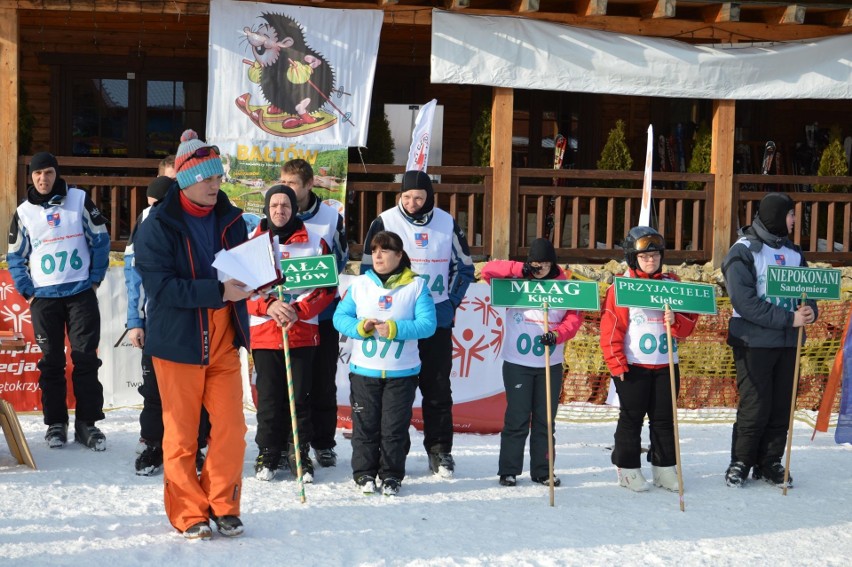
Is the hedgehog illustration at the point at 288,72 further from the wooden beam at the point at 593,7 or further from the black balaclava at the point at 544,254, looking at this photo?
Answer: the black balaclava at the point at 544,254

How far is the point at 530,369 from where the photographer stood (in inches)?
244

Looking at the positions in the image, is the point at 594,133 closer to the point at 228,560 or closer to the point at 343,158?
the point at 343,158

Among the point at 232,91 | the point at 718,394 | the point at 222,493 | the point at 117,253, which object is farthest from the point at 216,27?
the point at 222,493

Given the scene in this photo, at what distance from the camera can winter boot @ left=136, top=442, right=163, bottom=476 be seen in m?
6.15

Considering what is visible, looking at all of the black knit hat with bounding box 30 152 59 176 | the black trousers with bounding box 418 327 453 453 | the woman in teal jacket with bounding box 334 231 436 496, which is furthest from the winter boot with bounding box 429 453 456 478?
the black knit hat with bounding box 30 152 59 176

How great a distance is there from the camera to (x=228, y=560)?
448cm

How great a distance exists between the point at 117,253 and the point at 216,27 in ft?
7.97

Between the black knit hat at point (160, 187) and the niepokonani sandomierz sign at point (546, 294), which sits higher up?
the black knit hat at point (160, 187)

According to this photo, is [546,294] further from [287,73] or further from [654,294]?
[287,73]

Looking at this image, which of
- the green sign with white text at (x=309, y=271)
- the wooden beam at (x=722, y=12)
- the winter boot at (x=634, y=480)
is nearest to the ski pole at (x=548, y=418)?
the winter boot at (x=634, y=480)

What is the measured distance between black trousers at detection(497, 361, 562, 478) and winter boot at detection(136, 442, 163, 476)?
203 cm

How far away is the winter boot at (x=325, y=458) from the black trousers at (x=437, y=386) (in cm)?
61

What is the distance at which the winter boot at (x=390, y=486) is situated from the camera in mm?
5742

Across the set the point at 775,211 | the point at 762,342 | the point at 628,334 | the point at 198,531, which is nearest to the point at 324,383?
the point at 198,531
